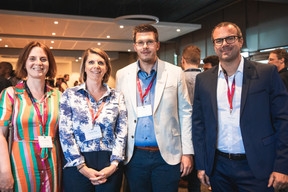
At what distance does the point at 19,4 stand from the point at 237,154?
10948 mm

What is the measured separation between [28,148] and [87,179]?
511mm

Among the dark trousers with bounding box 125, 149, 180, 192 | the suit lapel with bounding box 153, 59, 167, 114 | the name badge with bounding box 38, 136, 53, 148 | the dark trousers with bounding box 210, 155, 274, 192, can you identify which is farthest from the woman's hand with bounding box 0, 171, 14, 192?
the dark trousers with bounding box 210, 155, 274, 192

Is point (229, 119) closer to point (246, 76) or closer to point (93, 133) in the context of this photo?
point (246, 76)

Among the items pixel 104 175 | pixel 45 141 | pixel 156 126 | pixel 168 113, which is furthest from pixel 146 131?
pixel 45 141

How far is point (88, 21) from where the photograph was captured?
7.81m

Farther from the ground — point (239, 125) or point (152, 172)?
point (239, 125)

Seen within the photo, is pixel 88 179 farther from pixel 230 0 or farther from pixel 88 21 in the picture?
pixel 230 0

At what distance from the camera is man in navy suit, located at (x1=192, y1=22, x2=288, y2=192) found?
64.9 inches

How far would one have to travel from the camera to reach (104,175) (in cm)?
176

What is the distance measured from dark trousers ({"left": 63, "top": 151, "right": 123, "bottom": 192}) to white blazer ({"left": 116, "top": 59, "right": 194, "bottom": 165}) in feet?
0.71

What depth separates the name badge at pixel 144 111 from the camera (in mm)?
1939

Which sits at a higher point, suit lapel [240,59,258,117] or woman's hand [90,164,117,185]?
suit lapel [240,59,258,117]

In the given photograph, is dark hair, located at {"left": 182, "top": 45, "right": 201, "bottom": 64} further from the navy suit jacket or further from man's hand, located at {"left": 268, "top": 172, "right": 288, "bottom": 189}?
man's hand, located at {"left": 268, "top": 172, "right": 288, "bottom": 189}

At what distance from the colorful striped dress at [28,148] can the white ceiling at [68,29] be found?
6.30 metres
